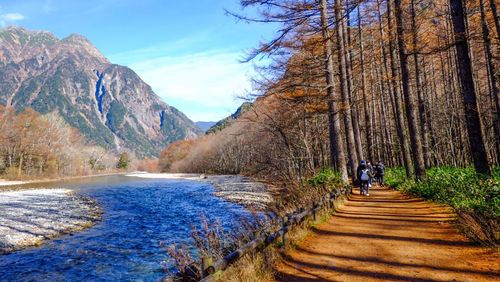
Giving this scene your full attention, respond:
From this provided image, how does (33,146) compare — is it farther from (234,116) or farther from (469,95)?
(469,95)

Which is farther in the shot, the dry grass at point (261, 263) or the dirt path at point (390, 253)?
the dirt path at point (390, 253)

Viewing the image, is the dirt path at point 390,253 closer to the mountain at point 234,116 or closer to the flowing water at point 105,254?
the flowing water at point 105,254

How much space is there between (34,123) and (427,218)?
257ft

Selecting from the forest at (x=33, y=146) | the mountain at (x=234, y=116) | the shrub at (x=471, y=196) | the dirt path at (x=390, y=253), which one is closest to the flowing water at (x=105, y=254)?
the dirt path at (x=390, y=253)

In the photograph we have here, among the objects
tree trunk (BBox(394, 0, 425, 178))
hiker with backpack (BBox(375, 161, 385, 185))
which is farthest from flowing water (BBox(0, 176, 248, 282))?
hiker with backpack (BBox(375, 161, 385, 185))

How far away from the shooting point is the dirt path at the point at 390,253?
551cm

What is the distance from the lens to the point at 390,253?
21.6 feet

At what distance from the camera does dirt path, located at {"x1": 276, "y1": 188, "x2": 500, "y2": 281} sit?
5512 mm

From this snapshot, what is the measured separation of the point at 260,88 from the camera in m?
16.0

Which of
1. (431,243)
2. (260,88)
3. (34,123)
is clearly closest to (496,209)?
(431,243)

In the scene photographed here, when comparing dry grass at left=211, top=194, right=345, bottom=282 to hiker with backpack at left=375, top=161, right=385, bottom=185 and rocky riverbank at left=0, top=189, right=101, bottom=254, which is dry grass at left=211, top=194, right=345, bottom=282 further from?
hiker with backpack at left=375, top=161, right=385, bottom=185

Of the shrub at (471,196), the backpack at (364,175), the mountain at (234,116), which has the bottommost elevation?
the shrub at (471,196)

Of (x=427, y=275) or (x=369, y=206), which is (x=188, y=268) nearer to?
(x=427, y=275)

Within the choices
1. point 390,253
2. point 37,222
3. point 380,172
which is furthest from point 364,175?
point 37,222
